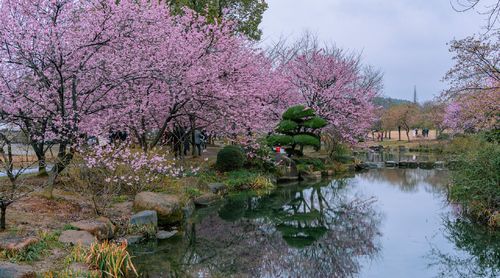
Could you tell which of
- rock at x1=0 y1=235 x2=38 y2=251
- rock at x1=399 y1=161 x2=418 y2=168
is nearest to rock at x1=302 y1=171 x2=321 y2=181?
rock at x1=399 y1=161 x2=418 y2=168

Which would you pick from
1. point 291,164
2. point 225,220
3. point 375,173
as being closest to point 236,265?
point 225,220

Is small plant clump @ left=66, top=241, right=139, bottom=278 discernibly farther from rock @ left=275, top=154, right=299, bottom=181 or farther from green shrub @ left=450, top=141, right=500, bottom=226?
rock @ left=275, top=154, right=299, bottom=181

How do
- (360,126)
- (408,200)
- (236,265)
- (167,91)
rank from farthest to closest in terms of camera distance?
1. (360,126)
2. (408,200)
3. (167,91)
4. (236,265)

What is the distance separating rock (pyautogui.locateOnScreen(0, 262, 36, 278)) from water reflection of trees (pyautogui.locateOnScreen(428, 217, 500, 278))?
6.65 m

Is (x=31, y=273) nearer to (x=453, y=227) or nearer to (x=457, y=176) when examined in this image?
(x=453, y=227)

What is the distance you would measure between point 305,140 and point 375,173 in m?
4.99

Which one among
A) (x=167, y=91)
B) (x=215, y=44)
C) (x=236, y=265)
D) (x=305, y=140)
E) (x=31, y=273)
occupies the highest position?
(x=215, y=44)

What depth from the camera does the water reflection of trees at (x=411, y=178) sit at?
17.3 m

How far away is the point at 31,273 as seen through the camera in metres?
5.13

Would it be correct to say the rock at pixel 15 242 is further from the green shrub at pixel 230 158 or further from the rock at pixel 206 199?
the green shrub at pixel 230 158

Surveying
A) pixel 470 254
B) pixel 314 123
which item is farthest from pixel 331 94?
pixel 470 254

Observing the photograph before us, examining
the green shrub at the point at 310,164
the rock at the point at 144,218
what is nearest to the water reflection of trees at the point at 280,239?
the rock at the point at 144,218

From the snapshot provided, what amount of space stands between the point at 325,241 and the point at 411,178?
39.7 feet

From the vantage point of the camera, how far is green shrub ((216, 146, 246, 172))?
1590 cm
